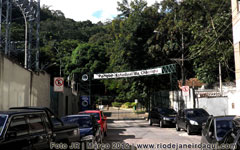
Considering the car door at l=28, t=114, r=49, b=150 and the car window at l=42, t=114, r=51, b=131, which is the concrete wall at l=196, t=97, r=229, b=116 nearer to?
the car window at l=42, t=114, r=51, b=131

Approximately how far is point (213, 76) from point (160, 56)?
23.9ft

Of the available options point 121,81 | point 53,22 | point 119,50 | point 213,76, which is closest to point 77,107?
point 121,81

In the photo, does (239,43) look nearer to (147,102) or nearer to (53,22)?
(147,102)

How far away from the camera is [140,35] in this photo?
1341 inches

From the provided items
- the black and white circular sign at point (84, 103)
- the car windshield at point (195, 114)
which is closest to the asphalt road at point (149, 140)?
the car windshield at point (195, 114)

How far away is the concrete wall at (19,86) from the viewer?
1239cm

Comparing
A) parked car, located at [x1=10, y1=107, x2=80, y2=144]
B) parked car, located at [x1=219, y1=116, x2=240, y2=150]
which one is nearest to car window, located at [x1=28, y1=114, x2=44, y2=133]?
parked car, located at [x1=10, y1=107, x2=80, y2=144]

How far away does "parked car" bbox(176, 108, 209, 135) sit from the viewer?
1577cm

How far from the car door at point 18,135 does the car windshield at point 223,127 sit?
16.5 ft

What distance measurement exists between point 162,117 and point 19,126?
669 inches

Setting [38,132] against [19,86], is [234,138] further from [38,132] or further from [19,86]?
[19,86]

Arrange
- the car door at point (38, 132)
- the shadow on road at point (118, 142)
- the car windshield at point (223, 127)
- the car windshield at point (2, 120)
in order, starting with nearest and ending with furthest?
1. the car windshield at point (2, 120)
2. the car door at point (38, 132)
3. the car windshield at point (223, 127)
4. the shadow on road at point (118, 142)

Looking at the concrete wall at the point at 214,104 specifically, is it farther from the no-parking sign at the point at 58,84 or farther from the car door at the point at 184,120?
the no-parking sign at the point at 58,84

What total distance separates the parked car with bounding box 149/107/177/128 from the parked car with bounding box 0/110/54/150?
1585 cm
